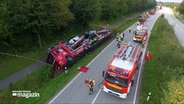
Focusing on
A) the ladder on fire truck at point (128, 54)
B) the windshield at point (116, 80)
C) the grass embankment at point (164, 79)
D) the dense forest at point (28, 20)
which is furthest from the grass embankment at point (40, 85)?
the grass embankment at point (164, 79)

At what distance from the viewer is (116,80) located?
1340 cm

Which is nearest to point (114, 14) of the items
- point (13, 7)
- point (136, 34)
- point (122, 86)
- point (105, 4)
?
point (105, 4)

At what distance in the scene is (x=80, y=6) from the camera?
33500 mm

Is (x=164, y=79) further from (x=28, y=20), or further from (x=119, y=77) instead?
(x=28, y=20)

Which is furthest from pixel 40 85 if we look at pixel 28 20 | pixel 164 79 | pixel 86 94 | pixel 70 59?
pixel 164 79

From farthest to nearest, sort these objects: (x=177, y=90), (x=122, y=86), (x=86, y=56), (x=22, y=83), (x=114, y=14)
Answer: (x=114, y=14)
(x=86, y=56)
(x=22, y=83)
(x=122, y=86)
(x=177, y=90)

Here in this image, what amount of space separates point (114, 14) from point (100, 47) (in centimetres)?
2363

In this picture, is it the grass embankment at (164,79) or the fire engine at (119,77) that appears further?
the fire engine at (119,77)

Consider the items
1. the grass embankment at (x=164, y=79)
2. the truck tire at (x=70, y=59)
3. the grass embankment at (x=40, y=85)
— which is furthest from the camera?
the truck tire at (x=70, y=59)

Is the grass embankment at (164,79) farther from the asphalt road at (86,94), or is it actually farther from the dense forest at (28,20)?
the dense forest at (28,20)

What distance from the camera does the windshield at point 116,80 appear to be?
13.2 m

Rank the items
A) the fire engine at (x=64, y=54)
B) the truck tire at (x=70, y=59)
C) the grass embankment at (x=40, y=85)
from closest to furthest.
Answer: the grass embankment at (x=40, y=85)
the fire engine at (x=64, y=54)
the truck tire at (x=70, y=59)

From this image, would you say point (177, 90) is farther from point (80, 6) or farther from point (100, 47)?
point (80, 6)

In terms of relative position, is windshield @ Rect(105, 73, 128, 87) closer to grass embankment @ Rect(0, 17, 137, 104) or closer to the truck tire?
grass embankment @ Rect(0, 17, 137, 104)
